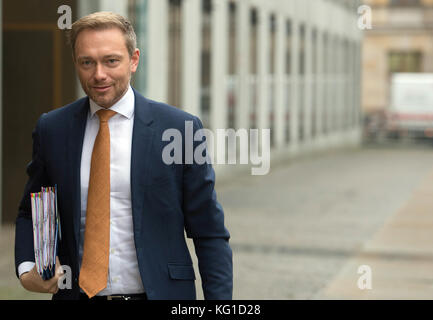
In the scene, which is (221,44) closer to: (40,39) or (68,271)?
(40,39)

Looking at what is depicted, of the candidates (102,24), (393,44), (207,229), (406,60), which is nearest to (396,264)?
(207,229)

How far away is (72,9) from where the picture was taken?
38.1 feet

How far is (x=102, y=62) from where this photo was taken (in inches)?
102

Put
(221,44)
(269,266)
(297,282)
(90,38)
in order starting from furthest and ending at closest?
(221,44)
(269,266)
(297,282)
(90,38)

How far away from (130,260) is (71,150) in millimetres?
373

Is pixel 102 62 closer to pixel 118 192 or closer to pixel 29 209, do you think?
pixel 118 192

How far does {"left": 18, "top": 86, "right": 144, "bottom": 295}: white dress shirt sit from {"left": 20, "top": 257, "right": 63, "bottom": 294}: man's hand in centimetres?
9

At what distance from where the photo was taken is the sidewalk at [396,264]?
7.43m

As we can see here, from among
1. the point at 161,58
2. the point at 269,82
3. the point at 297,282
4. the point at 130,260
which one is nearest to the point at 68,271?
the point at 130,260

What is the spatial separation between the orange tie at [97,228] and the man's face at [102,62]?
15 cm

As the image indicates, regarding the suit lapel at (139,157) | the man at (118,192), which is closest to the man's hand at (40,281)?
the man at (118,192)

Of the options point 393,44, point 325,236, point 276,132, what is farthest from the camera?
point 393,44

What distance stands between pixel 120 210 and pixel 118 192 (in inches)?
2.1

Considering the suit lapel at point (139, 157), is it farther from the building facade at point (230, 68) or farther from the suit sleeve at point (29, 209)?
the building facade at point (230, 68)
